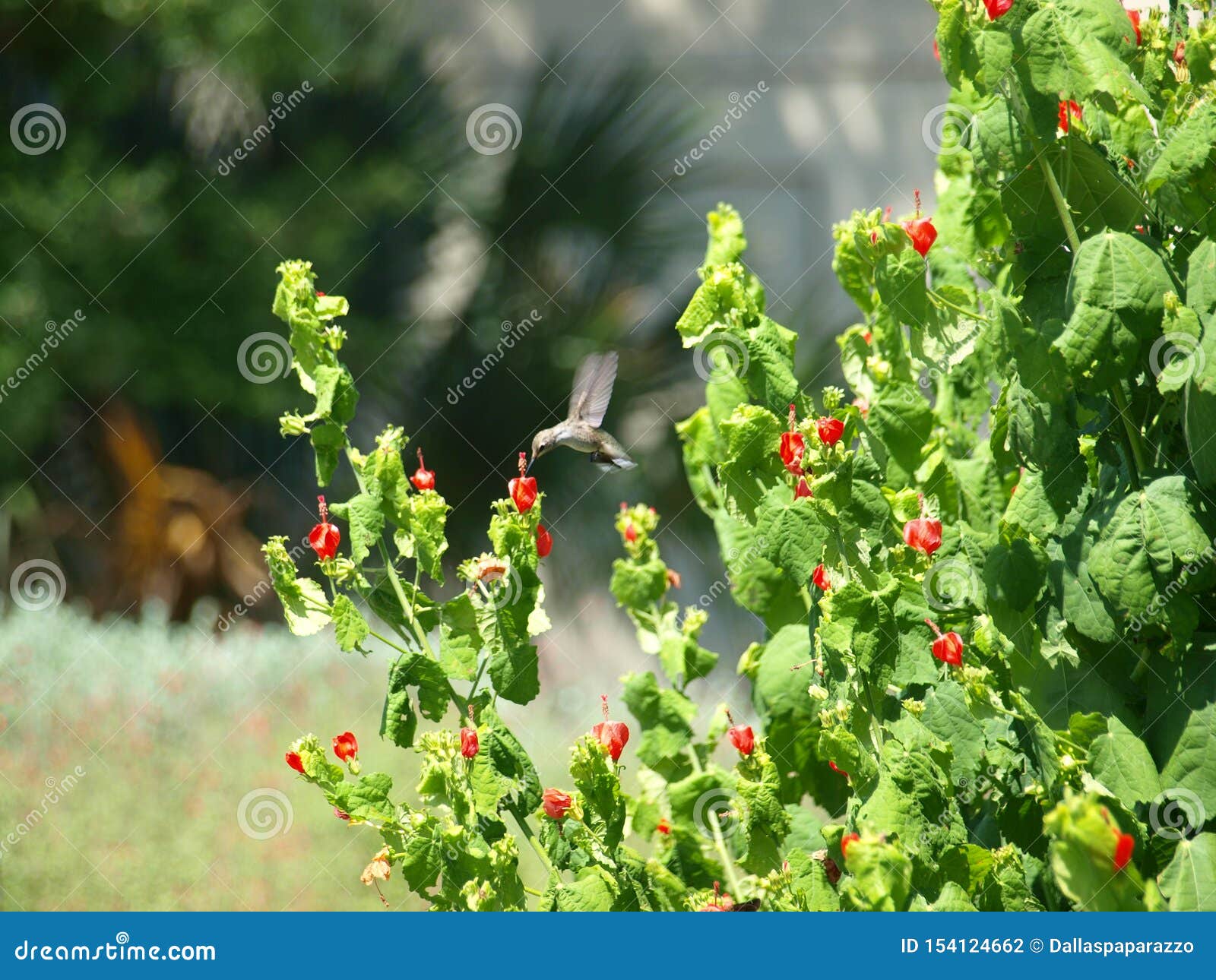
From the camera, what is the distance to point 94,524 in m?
4.47

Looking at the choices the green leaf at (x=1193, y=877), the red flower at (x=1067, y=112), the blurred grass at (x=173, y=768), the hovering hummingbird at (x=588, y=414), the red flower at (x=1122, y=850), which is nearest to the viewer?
the red flower at (x=1122, y=850)

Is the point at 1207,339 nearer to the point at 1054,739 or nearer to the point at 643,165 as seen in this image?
the point at 1054,739

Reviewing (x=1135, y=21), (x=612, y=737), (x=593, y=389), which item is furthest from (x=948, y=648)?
(x=1135, y=21)

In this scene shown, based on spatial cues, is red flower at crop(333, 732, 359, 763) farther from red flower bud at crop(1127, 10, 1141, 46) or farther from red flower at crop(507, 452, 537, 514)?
red flower bud at crop(1127, 10, 1141, 46)

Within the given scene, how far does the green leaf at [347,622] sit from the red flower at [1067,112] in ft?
2.77

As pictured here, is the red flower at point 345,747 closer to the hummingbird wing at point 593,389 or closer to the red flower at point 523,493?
the red flower at point 523,493

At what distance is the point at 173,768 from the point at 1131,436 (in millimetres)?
2149

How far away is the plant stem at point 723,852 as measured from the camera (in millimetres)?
1347

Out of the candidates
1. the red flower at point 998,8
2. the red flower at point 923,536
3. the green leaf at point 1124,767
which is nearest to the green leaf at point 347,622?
the red flower at point 923,536

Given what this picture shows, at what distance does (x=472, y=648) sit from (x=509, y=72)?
4532mm

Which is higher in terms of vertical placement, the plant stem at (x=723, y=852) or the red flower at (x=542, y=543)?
the red flower at (x=542, y=543)

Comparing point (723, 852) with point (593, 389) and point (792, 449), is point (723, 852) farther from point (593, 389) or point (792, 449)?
point (593, 389)

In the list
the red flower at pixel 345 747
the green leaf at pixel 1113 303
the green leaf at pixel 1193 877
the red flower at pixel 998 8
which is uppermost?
the red flower at pixel 998 8

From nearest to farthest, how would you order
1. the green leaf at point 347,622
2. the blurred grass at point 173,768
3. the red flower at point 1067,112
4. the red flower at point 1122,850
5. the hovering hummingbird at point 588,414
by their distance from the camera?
1. the red flower at point 1122,850
2. the red flower at point 1067,112
3. the green leaf at point 347,622
4. the hovering hummingbird at point 588,414
5. the blurred grass at point 173,768
